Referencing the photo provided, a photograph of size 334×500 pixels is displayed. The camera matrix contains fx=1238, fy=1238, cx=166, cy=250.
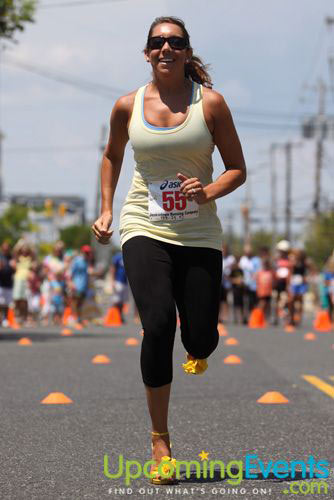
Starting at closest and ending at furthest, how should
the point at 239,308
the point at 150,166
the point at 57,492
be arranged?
the point at 57,492, the point at 150,166, the point at 239,308

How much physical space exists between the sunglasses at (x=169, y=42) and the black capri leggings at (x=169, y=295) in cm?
91

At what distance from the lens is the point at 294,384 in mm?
10758

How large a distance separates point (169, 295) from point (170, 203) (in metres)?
0.43

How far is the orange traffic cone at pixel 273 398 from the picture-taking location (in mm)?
9195

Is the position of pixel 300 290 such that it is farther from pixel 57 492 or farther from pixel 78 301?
pixel 57 492

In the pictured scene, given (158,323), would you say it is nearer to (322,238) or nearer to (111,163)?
(111,163)

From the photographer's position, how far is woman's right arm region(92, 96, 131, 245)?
5.95m

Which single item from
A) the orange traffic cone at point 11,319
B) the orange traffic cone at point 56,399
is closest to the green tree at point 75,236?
the orange traffic cone at point 11,319

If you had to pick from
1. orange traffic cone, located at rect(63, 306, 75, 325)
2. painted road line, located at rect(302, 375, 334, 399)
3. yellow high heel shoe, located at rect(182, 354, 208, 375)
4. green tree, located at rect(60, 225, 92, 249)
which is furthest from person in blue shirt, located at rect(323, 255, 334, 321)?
green tree, located at rect(60, 225, 92, 249)

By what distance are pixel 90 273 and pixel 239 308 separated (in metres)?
3.75

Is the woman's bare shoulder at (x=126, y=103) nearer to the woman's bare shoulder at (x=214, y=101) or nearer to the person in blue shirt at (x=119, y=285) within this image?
the woman's bare shoulder at (x=214, y=101)

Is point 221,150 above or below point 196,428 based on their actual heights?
above

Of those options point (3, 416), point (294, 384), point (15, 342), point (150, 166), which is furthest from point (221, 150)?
point (15, 342)

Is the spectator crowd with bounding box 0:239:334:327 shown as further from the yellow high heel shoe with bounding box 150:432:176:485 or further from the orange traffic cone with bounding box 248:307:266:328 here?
the yellow high heel shoe with bounding box 150:432:176:485
